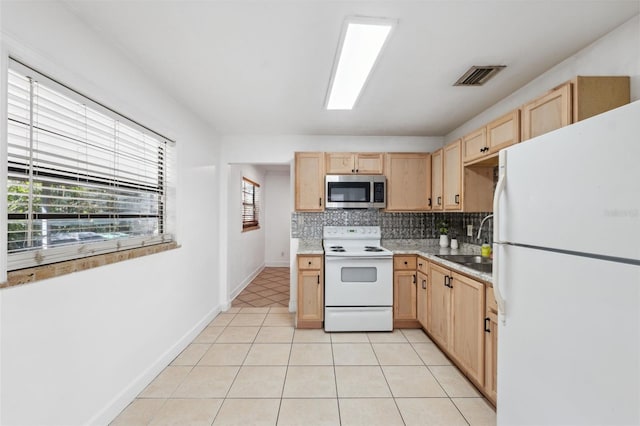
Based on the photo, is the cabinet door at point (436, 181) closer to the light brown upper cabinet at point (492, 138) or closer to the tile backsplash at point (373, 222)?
the tile backsplash at point (373, 222)

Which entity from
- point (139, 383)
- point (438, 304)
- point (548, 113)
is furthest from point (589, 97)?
point (139, 383)

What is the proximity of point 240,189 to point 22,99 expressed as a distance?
3174 mm

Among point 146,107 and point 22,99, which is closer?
point 22,99

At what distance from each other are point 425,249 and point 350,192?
3.73 ft

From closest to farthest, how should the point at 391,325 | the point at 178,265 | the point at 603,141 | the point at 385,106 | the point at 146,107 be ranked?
the point at 603,141, the point at 146,107, the point at 178,265, the point at 385,106, the point at 391,325

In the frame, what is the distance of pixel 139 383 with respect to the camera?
193cm

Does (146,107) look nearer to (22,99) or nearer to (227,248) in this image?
(22,99)

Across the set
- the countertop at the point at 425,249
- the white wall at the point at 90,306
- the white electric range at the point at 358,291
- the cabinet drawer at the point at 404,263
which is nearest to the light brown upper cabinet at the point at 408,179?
the countertop at the point at 425,249

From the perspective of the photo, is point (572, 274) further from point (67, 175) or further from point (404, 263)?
point (67, 175)

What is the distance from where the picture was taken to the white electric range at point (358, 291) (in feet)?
9.70

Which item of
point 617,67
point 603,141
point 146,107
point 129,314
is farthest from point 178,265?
point 617,67

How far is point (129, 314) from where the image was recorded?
6.04 feet

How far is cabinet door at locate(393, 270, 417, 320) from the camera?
3029mm

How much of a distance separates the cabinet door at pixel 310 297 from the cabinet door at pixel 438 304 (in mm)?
1162
